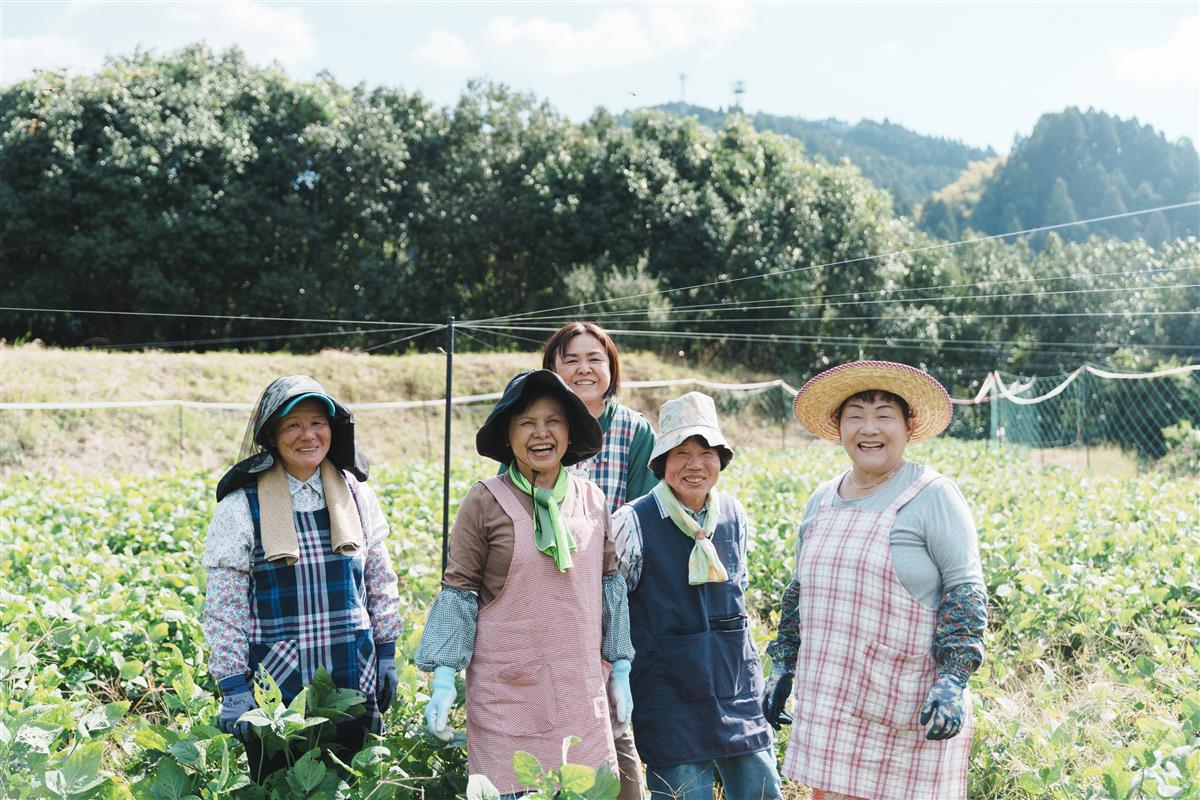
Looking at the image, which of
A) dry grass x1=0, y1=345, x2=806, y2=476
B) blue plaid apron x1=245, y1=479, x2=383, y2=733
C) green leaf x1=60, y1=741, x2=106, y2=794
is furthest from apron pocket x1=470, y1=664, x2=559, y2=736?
dry grass x1=0, y1=345, x2=806, y2=476

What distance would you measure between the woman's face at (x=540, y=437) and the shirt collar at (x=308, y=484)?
0.48 metres

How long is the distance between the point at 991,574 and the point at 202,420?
36.5ft

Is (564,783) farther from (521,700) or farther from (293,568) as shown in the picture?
(293,568)

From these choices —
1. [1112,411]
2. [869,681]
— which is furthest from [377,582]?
[1112,411]

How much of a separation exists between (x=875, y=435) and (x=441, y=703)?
1.12m

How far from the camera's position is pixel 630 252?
69.7ft

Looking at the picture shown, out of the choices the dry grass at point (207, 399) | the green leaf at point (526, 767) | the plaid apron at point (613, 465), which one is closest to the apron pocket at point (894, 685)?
the green leaf at point (526, 767)

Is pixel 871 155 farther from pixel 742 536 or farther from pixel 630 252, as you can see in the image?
pixel 742 536

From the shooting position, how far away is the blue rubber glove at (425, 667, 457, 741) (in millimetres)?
2076

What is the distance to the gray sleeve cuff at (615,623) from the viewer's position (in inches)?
88.4

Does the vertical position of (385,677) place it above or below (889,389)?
below

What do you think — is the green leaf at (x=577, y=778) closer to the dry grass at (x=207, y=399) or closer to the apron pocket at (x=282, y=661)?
the apron pocket at (x=282, y=661)

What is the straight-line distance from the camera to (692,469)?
2.40 meters

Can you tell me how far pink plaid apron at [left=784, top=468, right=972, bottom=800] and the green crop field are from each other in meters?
0.39
